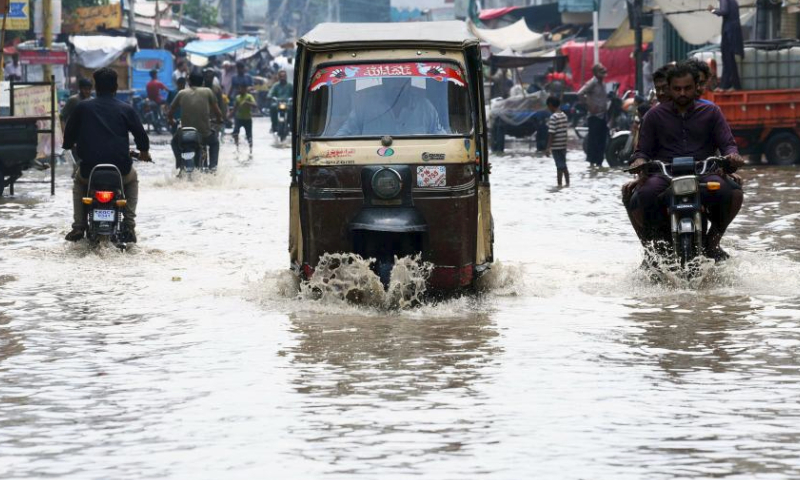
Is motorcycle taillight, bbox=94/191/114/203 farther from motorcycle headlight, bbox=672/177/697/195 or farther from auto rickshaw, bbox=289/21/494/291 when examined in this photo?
motorcycle headlight, bbox=672/177/697/195

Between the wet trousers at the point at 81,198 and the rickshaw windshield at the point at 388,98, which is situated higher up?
the rickshaw windshield at the point at 388,98

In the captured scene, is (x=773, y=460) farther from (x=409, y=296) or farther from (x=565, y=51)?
(x=565, y=51)

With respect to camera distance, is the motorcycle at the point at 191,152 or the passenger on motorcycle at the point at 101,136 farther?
the motorcycle at the point at 191,152

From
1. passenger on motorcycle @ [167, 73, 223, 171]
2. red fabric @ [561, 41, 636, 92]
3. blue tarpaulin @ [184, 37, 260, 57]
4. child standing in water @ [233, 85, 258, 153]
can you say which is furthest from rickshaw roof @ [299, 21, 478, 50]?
blue tarpaulin @ [184, 37, 260, 57]

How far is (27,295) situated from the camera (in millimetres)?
11008

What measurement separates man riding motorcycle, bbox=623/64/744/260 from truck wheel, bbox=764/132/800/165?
14.4m

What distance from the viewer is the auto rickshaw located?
10.0m

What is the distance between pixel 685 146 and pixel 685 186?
0.42 metres

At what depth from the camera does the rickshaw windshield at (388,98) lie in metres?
10.4

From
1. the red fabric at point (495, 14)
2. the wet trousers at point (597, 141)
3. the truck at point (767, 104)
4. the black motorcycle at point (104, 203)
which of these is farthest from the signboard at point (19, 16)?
the red fabric at point (495, 14)

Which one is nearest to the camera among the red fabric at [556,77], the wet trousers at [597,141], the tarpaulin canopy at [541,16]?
the wet trousers at [597,141]

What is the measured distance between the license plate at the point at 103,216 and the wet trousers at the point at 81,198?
0.27 meters

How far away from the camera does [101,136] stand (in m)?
13.4

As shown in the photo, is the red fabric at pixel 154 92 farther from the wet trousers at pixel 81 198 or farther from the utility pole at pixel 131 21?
the wet trousers at pixel 81 198
